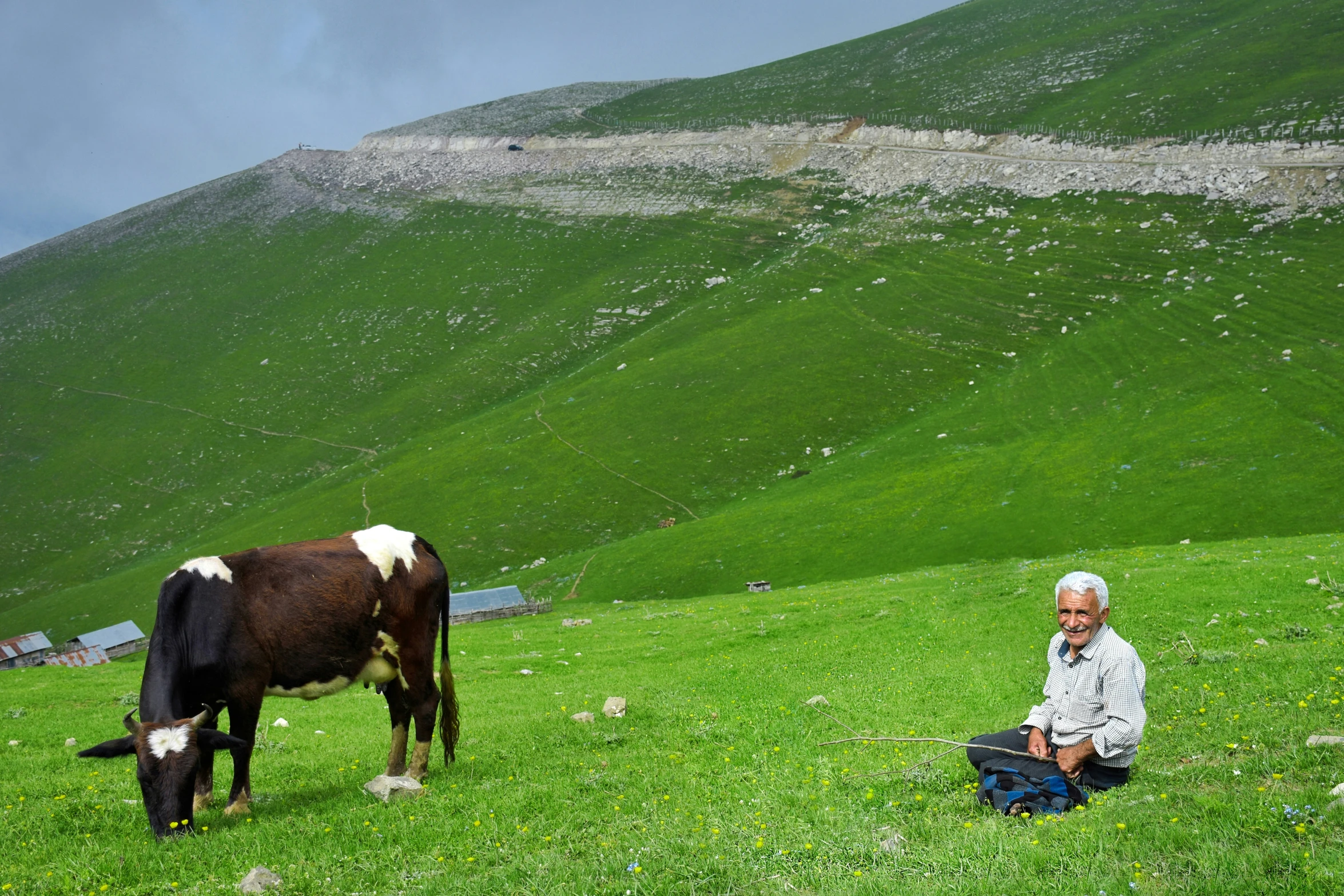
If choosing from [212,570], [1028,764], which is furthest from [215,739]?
[1028,764]

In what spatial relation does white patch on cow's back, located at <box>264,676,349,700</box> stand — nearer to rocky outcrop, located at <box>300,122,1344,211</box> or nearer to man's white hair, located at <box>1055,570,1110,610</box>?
man's white hair, located at <box>1055,570,1110,610</box>

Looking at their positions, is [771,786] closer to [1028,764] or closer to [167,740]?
[1028,764]

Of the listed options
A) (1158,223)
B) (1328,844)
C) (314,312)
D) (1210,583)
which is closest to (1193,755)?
(1328,844)

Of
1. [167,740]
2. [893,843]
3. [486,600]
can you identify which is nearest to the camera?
[893,843]

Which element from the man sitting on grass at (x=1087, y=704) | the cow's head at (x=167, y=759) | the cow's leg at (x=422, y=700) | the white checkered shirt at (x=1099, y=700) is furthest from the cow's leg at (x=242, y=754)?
the white checkered shirt at (x=1099, y=700)

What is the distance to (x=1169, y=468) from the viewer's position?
51094mm

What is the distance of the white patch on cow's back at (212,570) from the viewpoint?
40.9 feet

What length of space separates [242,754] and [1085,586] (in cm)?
1068

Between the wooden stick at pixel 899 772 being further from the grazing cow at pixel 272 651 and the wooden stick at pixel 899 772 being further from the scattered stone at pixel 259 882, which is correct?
the scattered stone at pixel 259 882

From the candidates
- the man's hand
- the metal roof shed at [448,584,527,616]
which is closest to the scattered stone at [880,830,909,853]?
the man's hand

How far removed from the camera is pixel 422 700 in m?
13.8

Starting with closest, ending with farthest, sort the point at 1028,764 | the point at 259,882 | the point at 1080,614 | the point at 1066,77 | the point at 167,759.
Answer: the point at 259,882 → the point at 1080,614 → the point at 1028,764 → the point at 167,759 → the point at 1066,77

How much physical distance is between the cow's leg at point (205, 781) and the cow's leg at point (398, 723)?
8.01 feet

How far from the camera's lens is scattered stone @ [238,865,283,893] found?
8727 mm
